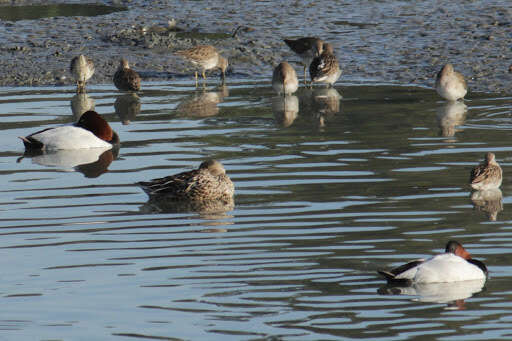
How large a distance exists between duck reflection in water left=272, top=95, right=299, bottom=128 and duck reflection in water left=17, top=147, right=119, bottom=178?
3.06 meters

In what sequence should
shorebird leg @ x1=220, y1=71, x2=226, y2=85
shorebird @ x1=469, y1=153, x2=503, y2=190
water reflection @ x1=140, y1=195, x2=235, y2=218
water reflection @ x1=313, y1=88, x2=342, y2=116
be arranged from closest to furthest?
water reflection @ x1=140, y1=195, x2=235, y2=218 → shorebird @ x1=469, y1=153, x2=503, y2=190 → water reflection @ x1=313, y1=88, x2=342, y2=116 → shorebird leg @ x1=220, y1=71, x2=226, y2=85

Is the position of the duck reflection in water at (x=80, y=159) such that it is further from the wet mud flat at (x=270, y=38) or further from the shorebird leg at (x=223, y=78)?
the wet mud flat at (x=270, y=38)

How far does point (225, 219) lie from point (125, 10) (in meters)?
17.9

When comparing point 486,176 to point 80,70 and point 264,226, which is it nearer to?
point 264,226

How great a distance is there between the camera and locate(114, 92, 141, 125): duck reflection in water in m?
19.5

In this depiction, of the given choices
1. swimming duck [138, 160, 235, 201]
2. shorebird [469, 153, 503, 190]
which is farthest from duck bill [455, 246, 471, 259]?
swimming duck [138, 160, 235, 201]

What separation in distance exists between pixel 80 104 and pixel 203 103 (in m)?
2.34

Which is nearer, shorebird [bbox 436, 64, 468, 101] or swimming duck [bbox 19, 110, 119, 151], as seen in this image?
swimming duck [bbox 19, 110, 119, 151]

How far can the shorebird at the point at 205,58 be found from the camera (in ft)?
73.7

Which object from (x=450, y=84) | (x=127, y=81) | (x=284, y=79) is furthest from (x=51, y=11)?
(x=450, y=84)

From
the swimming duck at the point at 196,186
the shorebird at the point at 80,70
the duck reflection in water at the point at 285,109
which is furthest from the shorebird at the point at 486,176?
the shorebird at the point at 80,70

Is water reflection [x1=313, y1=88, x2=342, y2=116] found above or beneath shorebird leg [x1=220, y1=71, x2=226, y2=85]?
beneath

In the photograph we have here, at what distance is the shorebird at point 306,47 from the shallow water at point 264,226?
3.01m

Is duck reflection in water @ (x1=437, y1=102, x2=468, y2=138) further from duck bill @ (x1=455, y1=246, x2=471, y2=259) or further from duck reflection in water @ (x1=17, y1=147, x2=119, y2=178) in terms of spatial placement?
duck bill @ (x1=455, y1=246, x2=471, y2=259)
